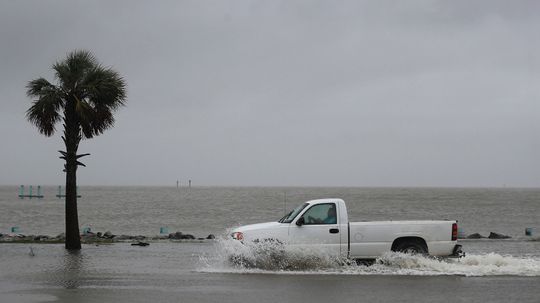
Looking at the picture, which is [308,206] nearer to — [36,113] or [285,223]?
[285,223]

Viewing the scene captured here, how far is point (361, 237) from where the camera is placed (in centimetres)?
1493

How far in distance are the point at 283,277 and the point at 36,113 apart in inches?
407

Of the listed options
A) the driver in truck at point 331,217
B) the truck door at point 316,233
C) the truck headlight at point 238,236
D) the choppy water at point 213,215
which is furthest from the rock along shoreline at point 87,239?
the driver in truck at point 331,217

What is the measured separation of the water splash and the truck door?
0.15 meters

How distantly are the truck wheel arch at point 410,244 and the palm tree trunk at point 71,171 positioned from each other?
34.4 feet

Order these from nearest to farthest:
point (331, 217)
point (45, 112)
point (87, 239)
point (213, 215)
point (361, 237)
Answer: point (361, 237)
point (331, 217)
point (45, 112)
point (87, 239)
point (213, 215)

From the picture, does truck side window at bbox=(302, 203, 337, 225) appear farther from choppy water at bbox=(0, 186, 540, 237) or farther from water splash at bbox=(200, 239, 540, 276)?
choppy water at bbox=(0, 186, 540, 237)

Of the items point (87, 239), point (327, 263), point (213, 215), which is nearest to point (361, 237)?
point (327, 263)

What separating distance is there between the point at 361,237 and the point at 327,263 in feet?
3.27

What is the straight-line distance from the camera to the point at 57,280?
522 inches

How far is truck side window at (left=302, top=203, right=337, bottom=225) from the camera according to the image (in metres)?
15.1

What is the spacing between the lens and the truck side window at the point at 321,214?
49.6 feet

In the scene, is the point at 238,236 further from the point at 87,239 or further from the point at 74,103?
the point at 87,239

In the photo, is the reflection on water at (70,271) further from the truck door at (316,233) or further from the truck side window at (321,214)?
the truck side window at (321,214)
